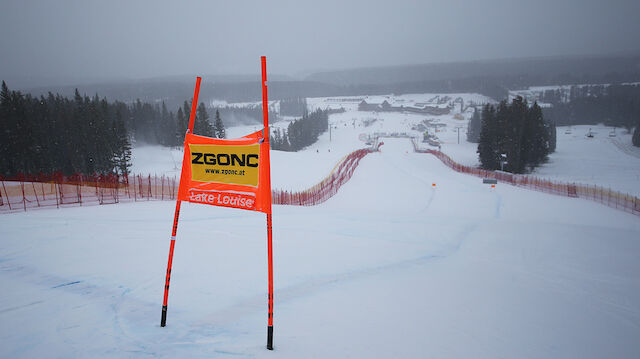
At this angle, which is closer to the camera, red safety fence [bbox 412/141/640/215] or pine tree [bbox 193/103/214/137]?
red safety fence [bbox 412/141/640/215]

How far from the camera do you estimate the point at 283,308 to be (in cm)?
560

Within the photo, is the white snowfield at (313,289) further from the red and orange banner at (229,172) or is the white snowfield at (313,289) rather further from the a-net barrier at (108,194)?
the a-net barrier at (108,194)

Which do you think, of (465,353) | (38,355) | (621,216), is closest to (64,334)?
(38,355)

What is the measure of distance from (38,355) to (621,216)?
25366 millimetres

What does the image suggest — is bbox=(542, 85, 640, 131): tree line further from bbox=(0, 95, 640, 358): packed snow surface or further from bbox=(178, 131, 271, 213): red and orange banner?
bbox=(178, 131, 271, 213): red and orange banner

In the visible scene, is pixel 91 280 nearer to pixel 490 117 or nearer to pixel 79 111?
pixel 79 111

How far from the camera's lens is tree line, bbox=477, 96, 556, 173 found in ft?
157

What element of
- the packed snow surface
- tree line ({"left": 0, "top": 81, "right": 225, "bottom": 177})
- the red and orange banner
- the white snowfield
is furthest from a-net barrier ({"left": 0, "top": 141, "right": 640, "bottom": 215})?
tree line ({"left": 0, "top": 81, "right": 225, "bottom": 177})

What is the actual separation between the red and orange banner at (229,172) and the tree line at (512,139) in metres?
49.7

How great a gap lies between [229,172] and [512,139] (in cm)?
5360

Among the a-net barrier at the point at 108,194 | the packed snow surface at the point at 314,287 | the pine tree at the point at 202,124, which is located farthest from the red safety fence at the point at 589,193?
the pine tree at the point at 202,124

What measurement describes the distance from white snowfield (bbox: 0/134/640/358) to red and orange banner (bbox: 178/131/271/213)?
2049 millimetres

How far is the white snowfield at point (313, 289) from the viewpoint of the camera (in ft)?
14.9

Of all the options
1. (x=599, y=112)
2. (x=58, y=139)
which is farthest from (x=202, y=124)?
(x=599, y=112)
